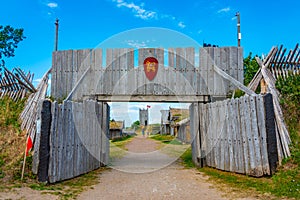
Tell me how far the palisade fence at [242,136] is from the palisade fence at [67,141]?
4062mm

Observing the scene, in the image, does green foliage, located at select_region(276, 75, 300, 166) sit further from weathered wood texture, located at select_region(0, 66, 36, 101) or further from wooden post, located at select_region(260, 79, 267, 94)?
weathered wood texture, located at select_region(0, 66, 36, 101)

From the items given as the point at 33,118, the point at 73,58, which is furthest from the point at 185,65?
the point at 33,118

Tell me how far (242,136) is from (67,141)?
4875 millimetres

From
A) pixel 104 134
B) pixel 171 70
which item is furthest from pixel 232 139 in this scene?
pixel 104 134

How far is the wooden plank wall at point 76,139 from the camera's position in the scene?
23.2 feet

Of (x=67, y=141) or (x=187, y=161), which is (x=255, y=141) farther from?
(x=187, y=161)

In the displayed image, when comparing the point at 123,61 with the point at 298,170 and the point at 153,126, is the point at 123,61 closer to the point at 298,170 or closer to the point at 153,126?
the point at 298,170

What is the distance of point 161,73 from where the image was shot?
33.7 feet

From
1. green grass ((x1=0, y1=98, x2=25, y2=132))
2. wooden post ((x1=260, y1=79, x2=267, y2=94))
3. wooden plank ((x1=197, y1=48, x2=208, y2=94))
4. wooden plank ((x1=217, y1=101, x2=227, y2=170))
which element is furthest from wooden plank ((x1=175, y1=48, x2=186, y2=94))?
green grass ((x1=0, y1=98, x2=25, y2=132))

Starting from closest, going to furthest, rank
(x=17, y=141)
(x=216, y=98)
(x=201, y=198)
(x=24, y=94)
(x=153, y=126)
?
(x=201, y=198), (x=17, y=141), (x=216, y=98), (x=24, y=94), (x=153, y=126)

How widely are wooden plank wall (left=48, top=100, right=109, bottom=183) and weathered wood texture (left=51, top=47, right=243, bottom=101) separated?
101 cm

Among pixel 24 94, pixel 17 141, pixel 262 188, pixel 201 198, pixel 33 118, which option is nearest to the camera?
pixel 201 198

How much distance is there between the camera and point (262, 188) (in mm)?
6266

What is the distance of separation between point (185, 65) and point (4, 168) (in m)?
6.84
